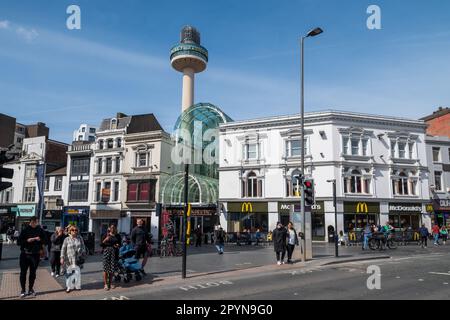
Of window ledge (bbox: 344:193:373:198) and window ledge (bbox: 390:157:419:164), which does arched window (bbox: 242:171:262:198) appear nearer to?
window ledge (bbox: 344:193:373:198)

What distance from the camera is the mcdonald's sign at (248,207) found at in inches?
1313

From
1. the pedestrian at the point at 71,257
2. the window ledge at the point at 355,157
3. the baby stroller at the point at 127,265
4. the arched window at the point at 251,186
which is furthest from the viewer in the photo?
the arched window at the point at 251,186

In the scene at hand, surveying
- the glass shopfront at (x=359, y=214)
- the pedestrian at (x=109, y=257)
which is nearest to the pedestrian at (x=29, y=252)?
the pedestrian at (x=109, y=257)

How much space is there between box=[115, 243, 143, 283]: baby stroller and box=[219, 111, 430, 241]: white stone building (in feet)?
72.6

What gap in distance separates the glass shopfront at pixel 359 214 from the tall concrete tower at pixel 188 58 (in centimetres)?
2691

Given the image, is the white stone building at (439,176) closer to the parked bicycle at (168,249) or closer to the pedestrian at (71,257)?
the parked bicycle at (168,249)

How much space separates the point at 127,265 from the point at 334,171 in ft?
79.9

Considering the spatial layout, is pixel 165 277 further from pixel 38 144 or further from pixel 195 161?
pixel 38 144

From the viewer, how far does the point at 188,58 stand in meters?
50.8

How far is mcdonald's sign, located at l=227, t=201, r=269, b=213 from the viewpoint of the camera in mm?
33344

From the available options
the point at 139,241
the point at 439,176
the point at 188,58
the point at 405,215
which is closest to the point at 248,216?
the point at 405,215

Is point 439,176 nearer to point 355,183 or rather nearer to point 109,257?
point 355,183

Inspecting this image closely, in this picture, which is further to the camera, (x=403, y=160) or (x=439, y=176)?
Result: (x=439, y=176)
